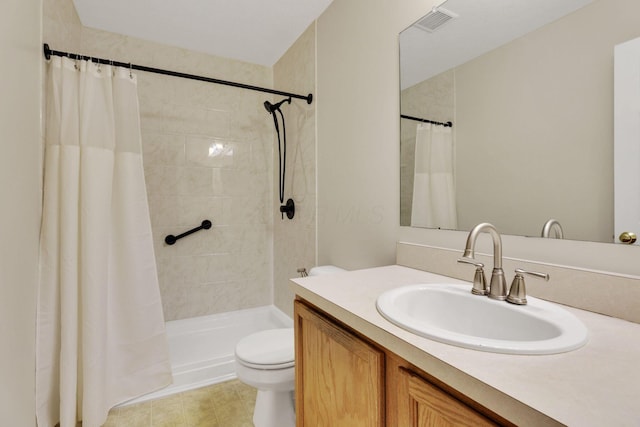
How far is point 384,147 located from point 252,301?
6.16ft

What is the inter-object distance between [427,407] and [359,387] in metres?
0.21

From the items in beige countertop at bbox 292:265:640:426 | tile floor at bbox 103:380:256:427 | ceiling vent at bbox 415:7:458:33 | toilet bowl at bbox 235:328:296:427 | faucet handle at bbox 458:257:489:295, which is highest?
ceiling vent at bbox 415:7:458:33

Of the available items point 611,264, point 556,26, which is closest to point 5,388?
point 611,264

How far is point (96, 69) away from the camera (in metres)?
1.59

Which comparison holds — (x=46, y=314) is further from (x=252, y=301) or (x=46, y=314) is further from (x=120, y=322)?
(x=252, y=301)

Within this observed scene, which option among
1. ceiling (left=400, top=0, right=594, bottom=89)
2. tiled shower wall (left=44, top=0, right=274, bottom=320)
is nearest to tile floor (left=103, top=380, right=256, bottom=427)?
tiled shower wall (left=44, top=0, right=274, bottom=320)

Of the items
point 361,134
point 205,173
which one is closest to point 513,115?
point 361,134

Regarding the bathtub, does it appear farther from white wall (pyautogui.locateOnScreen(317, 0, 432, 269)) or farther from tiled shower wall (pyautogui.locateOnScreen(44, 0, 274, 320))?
white wall (pyautogui.locateOnScreen(317, 0, 432, 269))

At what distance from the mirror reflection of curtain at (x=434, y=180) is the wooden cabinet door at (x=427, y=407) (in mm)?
696

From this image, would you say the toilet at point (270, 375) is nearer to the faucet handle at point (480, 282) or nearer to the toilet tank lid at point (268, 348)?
the toilet tank lid at point (268, 348)

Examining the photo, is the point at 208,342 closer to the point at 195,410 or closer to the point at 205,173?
the point at 195,410

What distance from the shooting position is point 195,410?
1.62 meters

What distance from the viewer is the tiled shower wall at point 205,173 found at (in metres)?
2.24

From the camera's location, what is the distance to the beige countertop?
39 cm
